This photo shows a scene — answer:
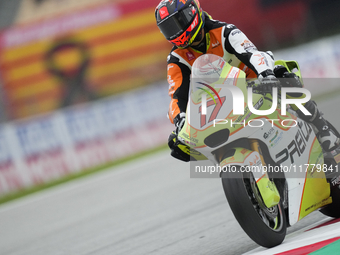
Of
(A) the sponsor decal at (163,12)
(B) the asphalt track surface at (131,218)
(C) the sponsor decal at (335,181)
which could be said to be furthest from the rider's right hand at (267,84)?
(B) the asphalt track surface at (131,218)

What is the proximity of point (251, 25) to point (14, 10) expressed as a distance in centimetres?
824

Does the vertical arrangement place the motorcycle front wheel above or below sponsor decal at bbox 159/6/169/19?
below

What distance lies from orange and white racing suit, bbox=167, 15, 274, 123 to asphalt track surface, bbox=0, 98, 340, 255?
3.78 ft

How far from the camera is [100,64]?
15227 millimetres

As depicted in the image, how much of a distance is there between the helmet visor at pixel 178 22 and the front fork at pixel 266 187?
3.31 ft

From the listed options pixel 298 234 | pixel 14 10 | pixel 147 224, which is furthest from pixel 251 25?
pixel 298 234

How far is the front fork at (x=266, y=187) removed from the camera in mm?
2900

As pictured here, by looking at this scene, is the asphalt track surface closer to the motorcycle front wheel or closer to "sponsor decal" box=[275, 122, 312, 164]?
the motorcycle front wheel

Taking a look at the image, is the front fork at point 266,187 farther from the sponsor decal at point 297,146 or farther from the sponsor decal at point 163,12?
the sponsor decal at point 163,12

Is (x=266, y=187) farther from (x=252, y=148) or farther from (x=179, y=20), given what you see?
(x=179, y=20)

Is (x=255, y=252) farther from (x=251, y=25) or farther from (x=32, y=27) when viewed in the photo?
(x=251, y=25)

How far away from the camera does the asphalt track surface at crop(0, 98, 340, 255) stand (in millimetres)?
4062

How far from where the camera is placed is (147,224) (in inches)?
197

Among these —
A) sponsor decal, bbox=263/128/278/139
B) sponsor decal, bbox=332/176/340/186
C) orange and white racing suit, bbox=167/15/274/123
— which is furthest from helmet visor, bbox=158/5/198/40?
sponsor decal, bbox=332/176/340/186
